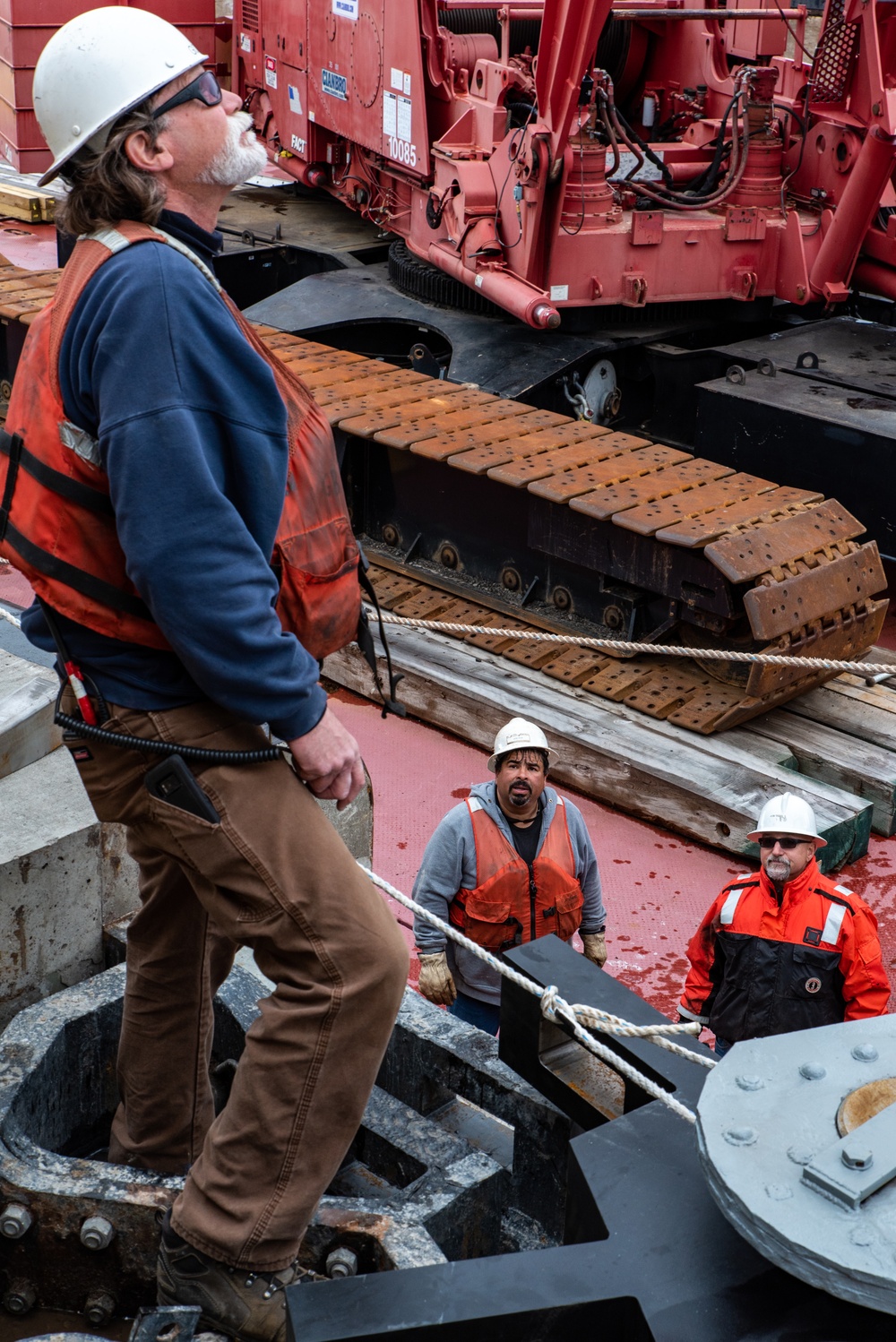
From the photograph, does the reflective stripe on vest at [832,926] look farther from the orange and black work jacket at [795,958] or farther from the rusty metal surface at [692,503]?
the rusty metal surface at [692,503]

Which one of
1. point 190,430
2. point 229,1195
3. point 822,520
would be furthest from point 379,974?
point 822,520

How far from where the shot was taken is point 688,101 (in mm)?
9430

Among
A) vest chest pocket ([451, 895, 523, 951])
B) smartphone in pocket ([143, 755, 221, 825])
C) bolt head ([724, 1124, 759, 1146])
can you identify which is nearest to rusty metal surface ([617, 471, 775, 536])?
vest chest pocket ([451, 895, 523, 951])

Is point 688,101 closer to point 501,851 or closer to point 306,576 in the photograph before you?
point 501,851

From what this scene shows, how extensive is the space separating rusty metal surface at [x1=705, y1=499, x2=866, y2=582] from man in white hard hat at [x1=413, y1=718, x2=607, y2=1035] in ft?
5.31

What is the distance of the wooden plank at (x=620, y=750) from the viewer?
5871 mm

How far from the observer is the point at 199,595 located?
7.07ft

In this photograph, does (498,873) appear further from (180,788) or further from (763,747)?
(180,788)

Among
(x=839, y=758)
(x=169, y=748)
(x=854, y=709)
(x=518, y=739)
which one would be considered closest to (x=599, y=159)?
(x=854, y=709)

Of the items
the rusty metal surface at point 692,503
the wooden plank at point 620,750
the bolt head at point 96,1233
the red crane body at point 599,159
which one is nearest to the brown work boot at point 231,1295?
the bolt head at point 96,1233

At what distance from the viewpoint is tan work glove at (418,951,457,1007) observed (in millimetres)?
4602

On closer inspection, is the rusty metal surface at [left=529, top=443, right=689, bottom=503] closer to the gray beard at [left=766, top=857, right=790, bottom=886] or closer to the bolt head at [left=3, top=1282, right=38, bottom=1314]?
the gray beard at [left=766, top=857, right=790, bottom=886]

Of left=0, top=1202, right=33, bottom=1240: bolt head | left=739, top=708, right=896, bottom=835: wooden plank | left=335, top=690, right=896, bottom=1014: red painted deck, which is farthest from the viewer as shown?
left=739, top=708, right=896, bottom=835: wooden plank

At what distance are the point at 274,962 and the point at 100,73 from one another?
1361mm
